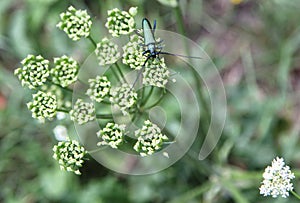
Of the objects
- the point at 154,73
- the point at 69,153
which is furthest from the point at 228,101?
the point at 69,153

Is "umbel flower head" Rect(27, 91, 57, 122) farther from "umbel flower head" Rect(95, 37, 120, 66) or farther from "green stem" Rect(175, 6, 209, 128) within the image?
"green stem" Rect(175, 6, 209, 128)

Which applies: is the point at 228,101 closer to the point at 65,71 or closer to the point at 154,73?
the point at 154,73

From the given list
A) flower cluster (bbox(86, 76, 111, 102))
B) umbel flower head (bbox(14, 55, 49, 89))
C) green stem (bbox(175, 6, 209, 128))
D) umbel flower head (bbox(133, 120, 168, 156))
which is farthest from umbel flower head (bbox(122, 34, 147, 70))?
green stem (bbox(175, 6, 209, 128))

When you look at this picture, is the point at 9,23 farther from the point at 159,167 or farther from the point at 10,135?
the point at 159,167

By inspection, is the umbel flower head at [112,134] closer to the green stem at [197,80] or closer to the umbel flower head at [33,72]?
the umbel flower head at [33,72]

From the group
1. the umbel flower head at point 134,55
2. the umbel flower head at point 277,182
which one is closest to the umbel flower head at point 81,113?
the umbel flower head at point 134,55

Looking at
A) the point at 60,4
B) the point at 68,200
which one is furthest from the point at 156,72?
the point at 60,4
